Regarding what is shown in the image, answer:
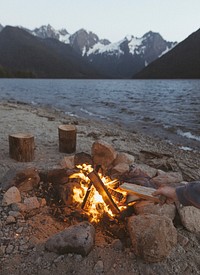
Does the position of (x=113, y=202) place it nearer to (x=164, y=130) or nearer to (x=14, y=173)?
(x=14, y=173)

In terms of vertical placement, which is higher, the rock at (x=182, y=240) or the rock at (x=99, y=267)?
the rock at (x=182, y=240)

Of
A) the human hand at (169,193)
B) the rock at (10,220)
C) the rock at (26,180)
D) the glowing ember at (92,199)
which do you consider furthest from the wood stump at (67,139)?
the human hand at (169,193)

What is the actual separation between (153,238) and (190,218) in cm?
121

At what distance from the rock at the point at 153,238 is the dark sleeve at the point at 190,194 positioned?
94 centimetres

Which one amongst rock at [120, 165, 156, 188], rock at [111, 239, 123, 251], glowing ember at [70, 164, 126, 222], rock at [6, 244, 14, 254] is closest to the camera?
rock at [6, 244, 14, 254]

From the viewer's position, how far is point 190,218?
172 inches

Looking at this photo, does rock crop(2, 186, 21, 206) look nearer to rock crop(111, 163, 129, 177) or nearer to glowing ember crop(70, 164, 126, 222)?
glowing ember crop(70, 164, 126, 222)

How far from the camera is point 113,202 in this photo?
4.24m

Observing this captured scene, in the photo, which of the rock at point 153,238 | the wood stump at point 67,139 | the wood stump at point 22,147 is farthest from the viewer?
the wood stump at point 67,139

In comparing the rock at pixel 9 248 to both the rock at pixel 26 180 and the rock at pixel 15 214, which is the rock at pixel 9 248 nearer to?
the rock at pixel 15 214

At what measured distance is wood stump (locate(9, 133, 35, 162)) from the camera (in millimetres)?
6785

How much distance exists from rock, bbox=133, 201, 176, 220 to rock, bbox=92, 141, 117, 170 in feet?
6.43

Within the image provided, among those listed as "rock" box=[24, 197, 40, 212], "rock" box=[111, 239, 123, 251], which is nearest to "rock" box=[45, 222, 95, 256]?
"rock" box=[111, 239, 123, 251]

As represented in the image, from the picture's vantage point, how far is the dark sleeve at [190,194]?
8.93ft
